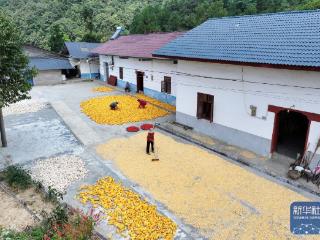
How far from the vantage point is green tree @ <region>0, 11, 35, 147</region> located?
39.0 ft

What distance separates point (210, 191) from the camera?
9.88 meters

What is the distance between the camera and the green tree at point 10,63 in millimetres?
11883

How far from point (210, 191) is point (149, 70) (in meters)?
15.3

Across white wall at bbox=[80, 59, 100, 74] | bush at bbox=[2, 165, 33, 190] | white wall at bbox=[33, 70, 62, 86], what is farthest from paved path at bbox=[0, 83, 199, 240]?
white wall at bbox=[80, 59, 100, 74]

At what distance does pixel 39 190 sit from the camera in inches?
385

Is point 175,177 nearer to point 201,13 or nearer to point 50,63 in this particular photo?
point 50,63

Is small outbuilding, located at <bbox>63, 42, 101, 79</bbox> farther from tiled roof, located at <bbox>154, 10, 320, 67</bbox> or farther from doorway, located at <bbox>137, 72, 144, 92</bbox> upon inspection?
tiled roof, located at <bbox>154, 10, 320, 67</bbox>

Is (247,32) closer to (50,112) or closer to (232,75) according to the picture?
(232,75)

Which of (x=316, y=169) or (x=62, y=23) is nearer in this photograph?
(x=316, y=169)

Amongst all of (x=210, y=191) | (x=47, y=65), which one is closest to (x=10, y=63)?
(x=210, y=191)

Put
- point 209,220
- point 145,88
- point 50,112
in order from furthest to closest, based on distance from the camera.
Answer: point 145,88 → point 50,112 → point 209,220

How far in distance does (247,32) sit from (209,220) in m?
9.40

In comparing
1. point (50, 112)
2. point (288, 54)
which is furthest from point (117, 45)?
point (288, 54)

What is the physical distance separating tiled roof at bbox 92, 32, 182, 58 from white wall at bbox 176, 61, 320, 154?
801 centimetres
